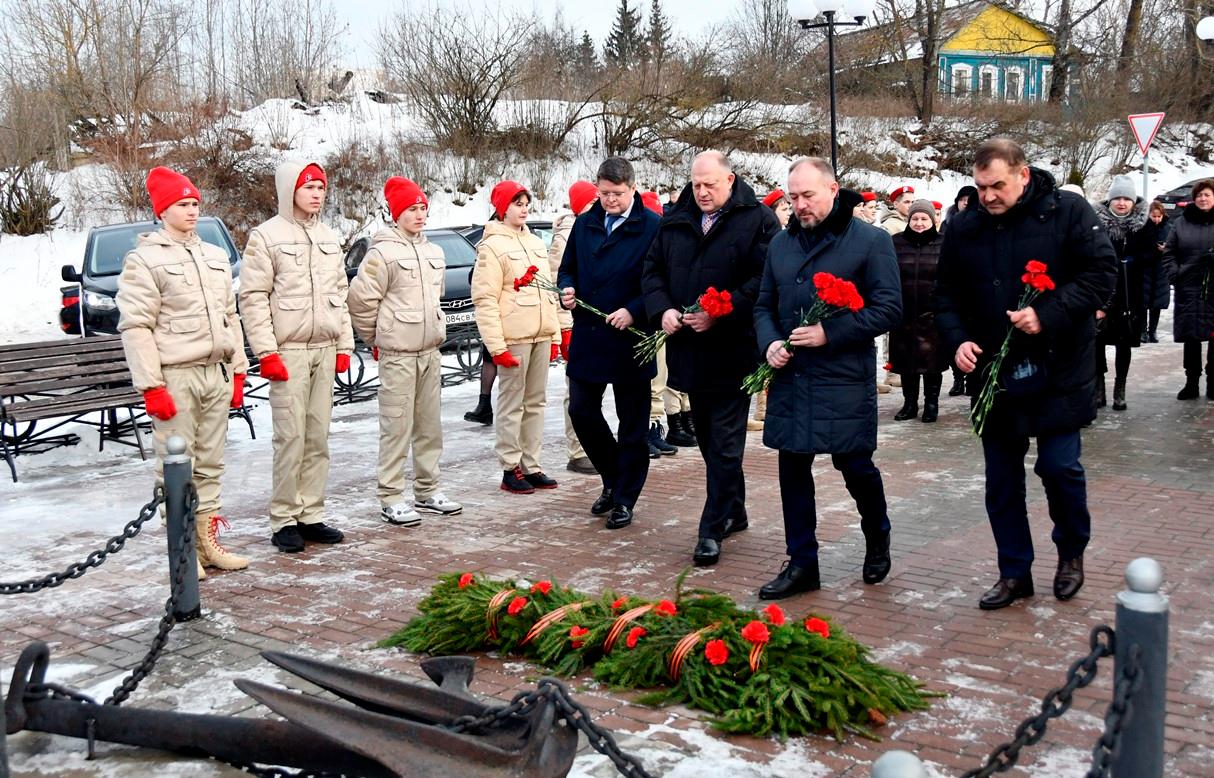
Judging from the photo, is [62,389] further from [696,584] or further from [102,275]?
[102,275]

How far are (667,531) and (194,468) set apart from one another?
2.67 metres

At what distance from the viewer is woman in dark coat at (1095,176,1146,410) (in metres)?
10.8

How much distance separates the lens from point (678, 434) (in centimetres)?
1011

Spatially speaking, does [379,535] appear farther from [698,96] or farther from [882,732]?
[698,96]

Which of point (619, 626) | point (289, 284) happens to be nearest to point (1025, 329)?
point (619, 626)

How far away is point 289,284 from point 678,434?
4.08m

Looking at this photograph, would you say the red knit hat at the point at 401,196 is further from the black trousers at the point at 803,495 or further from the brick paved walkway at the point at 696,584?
the black trousers at the point at 803,495

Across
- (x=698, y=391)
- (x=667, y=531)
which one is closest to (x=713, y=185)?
(x=698, y=391)

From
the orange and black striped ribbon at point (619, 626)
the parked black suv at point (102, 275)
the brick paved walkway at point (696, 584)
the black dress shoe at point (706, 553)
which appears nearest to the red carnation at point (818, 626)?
the brick paved walkway at point (696, 584)

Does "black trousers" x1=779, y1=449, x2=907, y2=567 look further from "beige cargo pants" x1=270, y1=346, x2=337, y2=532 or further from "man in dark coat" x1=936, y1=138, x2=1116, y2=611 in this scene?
"beige cargo pants" x1=270, y1=346, x2=337, y2=532

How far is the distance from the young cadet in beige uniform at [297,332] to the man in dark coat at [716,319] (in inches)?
75.4

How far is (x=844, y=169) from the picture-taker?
3719cm

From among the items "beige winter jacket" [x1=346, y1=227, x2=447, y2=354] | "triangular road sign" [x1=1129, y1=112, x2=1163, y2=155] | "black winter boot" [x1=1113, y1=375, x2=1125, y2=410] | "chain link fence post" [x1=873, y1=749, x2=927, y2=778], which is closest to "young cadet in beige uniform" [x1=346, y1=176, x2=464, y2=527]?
"beige winter jacket" [x1=346, y1=227, x2=447, y2=354]

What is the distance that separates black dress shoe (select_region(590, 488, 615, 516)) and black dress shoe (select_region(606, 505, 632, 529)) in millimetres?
288
